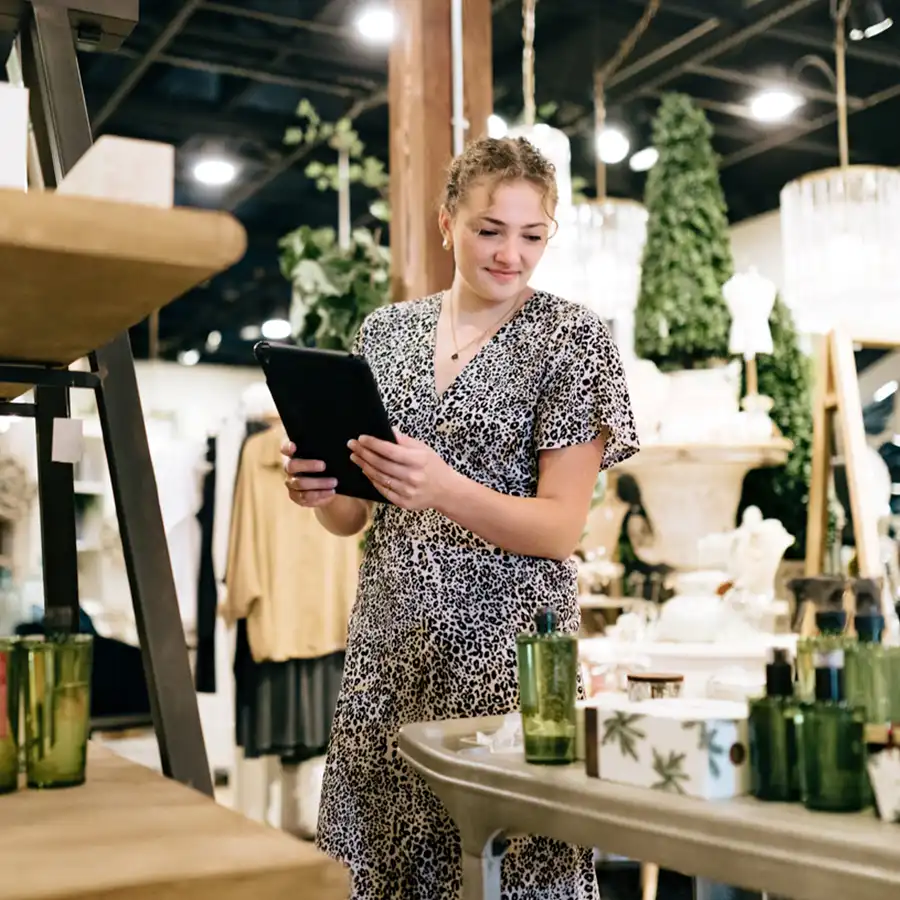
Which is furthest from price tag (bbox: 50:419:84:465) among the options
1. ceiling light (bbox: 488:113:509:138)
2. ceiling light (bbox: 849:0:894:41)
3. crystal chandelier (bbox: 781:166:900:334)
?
ceiling light (bbox: 849:0:894:41)

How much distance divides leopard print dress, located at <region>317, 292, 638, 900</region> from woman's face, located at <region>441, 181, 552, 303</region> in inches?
2.8

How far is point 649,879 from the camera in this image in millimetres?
3463

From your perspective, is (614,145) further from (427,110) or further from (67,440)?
(67,440)

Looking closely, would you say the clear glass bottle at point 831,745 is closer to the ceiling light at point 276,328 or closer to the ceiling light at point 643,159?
the ceiling light at point 643,159

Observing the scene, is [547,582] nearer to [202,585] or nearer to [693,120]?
[202,585]

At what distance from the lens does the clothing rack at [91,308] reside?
2.22 ft

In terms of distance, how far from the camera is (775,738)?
1.01m

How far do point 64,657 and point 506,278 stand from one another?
35.2 inches

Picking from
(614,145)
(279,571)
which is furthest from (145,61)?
(279,571)

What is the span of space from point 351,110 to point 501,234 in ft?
15.9

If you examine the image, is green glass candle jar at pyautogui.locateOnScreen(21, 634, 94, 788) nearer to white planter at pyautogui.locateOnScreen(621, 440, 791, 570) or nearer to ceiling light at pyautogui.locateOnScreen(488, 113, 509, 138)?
ceiling light at pyautogui.locateOnScreen(488, 113, 509, 138)

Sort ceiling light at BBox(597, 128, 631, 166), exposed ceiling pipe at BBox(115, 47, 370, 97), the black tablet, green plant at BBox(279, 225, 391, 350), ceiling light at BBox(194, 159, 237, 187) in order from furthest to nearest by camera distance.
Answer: ceiling light at BBox(194, 159, 237, 187)
ceiling light at BBox(597, 128, 631, 166)
exposed ceiling pipe at BBox(115, 47, 370, 97)
green plant at BBox(279, 225, 391, 350)
the black tablet

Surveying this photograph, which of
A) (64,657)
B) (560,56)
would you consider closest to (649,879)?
(64,657)

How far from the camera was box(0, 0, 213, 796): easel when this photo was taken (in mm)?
860
